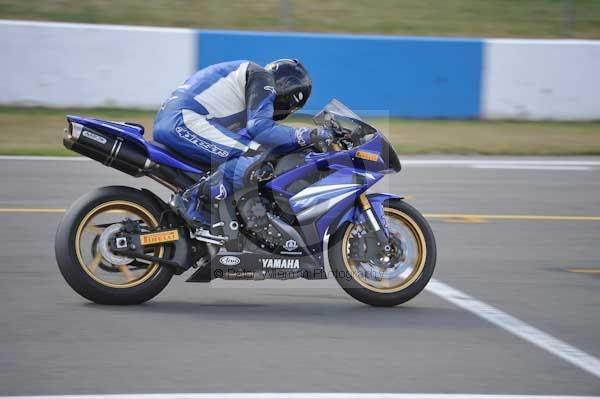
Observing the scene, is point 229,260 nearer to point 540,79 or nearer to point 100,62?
point 100,62

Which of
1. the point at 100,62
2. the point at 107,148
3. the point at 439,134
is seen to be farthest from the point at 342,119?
the point at 100,62

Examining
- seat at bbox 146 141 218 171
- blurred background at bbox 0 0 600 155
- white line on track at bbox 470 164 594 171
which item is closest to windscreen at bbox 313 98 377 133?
seat at bbox 146 141 218 171

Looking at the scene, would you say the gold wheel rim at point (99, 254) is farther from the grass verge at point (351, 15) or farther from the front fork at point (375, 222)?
the grass verge at point (351, 15)

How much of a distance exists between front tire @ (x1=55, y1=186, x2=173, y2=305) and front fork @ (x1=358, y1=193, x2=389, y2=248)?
132 centimetres

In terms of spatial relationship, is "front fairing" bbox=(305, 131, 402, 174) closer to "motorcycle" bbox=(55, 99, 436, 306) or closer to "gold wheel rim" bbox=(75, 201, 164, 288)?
"motorcycle" bbox=(55, 99, 436, 306)

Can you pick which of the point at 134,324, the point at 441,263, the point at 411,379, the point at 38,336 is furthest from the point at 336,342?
the point at 441,263

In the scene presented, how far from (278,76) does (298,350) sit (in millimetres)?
1859

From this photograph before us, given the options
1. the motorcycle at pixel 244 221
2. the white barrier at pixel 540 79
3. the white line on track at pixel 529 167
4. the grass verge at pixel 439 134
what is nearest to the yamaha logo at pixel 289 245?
the motorcycle at pixel 244 221

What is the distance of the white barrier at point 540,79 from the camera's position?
15945 mm

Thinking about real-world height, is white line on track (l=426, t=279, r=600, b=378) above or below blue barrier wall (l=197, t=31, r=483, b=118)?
below

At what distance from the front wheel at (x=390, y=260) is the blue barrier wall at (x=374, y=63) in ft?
28.2

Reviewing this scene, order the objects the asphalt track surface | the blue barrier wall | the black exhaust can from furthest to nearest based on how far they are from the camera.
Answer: the blue barrier wall → the black exhaust can → the asphalt track surface

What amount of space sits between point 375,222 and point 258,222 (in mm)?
767

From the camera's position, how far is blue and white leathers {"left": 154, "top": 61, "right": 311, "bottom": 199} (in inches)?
261
